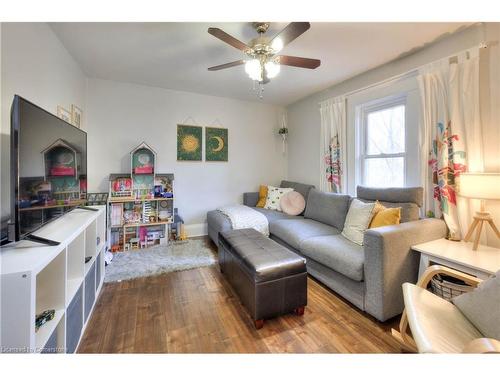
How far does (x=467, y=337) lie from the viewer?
986mm

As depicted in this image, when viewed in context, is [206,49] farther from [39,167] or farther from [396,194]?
[396,194]

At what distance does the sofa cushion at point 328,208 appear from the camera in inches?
101

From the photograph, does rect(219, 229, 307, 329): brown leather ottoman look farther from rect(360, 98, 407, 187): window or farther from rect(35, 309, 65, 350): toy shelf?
rect(360, 98, 407, 187): window

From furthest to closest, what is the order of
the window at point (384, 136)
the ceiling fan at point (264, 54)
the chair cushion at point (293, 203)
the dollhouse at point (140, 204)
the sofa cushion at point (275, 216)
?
1. the chair cushion at point (293, 203)
2. the sofa cushion at point (275, 216)
3. the dollhouse at point (140, 204)
4. the window at point (384, 136)
5. the ceiling fan at point (264, 54)

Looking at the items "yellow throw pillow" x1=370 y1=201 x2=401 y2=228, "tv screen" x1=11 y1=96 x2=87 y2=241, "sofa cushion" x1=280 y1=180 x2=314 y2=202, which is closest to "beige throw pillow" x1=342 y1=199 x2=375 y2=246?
"yellow throw pillow" x1=370 y1=201 x2=401 y2=228

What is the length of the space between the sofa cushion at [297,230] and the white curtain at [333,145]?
722 millimetres

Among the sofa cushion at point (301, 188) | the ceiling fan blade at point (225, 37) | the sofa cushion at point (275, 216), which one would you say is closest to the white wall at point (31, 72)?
the ceiling fan blade at point (225, 37)

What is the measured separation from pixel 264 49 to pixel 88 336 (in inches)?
98.2

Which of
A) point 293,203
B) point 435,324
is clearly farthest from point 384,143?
point 435,324

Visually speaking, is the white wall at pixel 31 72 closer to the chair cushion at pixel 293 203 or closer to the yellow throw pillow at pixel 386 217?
the yellow throw pillow at pixel 386 217

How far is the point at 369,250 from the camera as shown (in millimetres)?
1590
